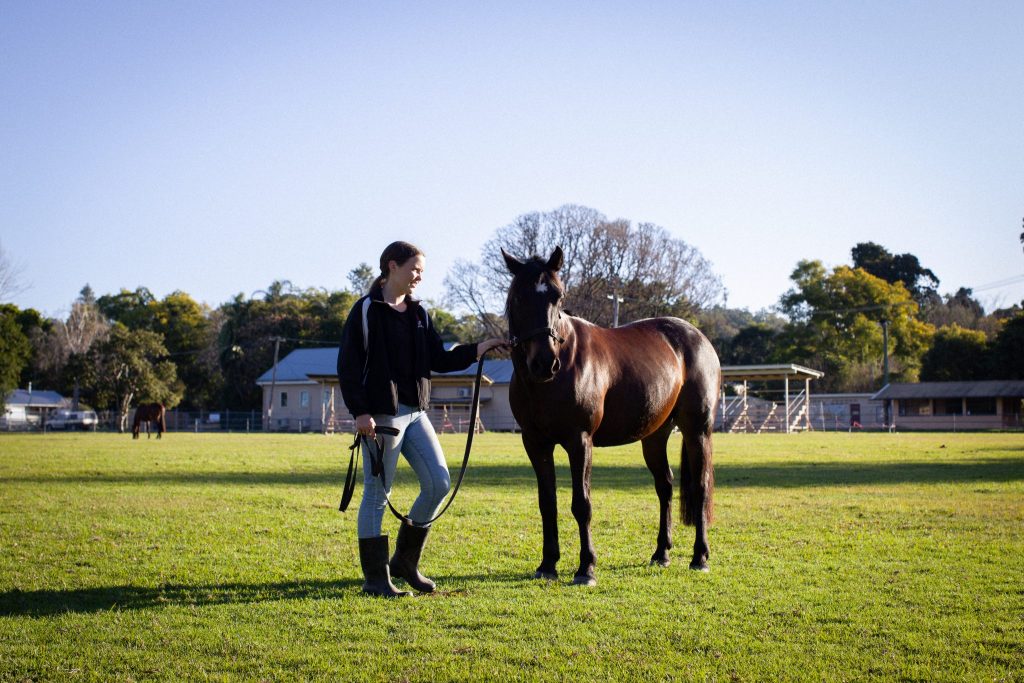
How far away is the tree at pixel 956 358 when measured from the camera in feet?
204

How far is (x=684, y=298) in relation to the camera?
5866cm

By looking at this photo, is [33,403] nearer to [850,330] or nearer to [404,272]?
[850,330]

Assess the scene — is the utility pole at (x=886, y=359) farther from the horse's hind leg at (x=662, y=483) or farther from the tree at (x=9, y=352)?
the horse's hind leg at (x=662, y=483)

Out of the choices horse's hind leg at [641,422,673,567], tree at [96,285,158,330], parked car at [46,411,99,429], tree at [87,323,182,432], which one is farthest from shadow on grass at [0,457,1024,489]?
tree at [96,285,158,330]

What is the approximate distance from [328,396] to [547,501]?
62833 mm

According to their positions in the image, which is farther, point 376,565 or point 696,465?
point 696,465

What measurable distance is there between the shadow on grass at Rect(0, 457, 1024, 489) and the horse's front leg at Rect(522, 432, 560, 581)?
7227mm

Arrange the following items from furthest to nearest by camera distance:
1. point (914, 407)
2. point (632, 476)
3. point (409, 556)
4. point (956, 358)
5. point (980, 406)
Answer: point (956, 358), point (914, 407), point (980, 406), point (632, 476), point (409, 556)

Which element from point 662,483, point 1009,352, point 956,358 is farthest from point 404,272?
point 956,358

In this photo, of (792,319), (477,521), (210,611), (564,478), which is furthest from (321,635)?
(792,319)

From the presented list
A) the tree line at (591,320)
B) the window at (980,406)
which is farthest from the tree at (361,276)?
the window at (980,406)

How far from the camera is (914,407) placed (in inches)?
2483

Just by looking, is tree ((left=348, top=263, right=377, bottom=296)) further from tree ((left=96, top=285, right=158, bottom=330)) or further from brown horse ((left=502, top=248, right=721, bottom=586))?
brown horse ((left=502, top=248, right=721, bottom=586))

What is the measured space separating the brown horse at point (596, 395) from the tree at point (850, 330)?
6623cm
